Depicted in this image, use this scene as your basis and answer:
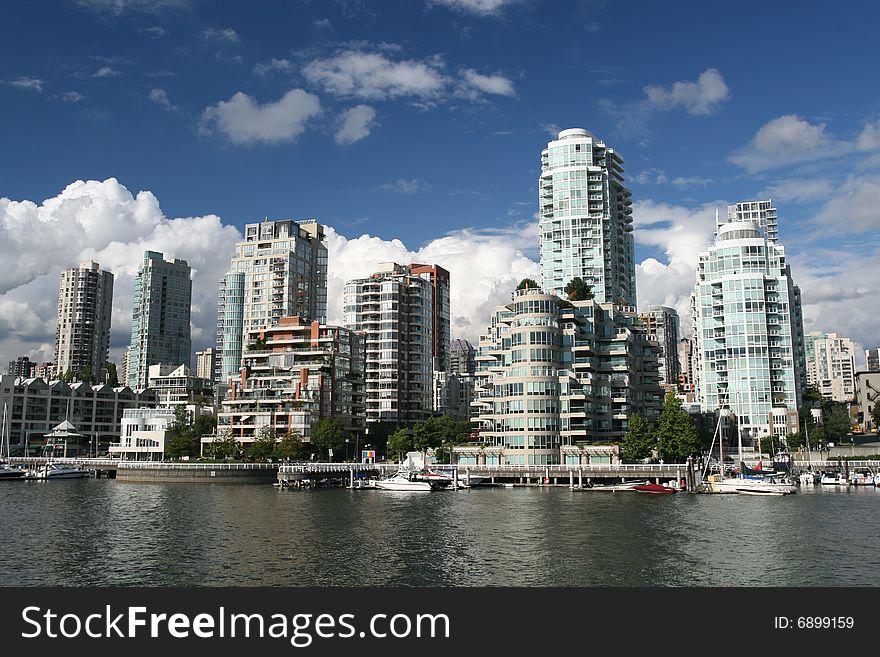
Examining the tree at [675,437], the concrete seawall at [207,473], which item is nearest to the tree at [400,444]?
the concrete seawall at [207,473]

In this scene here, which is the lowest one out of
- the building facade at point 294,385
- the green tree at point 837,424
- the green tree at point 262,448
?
the green tree at point 262,448

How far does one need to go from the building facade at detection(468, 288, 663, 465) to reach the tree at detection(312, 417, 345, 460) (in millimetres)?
29238

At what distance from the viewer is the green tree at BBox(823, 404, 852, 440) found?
18238cm

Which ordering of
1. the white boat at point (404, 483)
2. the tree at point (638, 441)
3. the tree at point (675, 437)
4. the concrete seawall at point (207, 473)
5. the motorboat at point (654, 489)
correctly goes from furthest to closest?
the concrete seawall at point (207, 473) → the tree at point (638, 441) → the tree at point (675, 437) → the white boat at point (404, 483) → the motorboat at point (654, 489)

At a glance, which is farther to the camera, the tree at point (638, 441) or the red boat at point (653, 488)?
the tree at point (638, 441)

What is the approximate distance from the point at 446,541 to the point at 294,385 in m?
112

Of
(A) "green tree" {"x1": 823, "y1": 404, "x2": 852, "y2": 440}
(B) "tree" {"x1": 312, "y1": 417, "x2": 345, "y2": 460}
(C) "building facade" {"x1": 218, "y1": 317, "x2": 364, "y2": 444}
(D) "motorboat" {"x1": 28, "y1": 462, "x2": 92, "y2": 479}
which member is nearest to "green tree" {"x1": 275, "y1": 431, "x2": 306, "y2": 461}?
(B) "tree" {"x1": 312, "y1": 417, "x2": 345, "y2": 460}

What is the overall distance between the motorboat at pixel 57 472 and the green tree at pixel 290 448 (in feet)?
150

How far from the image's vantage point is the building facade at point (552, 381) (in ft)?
474

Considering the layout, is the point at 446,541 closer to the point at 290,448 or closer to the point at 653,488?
the point at 653,488

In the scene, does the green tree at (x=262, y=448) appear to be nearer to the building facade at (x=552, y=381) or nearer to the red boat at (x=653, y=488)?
the building facade at (x=552, y=381)

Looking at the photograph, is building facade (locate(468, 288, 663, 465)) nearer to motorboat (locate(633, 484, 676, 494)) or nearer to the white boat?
the white boat
